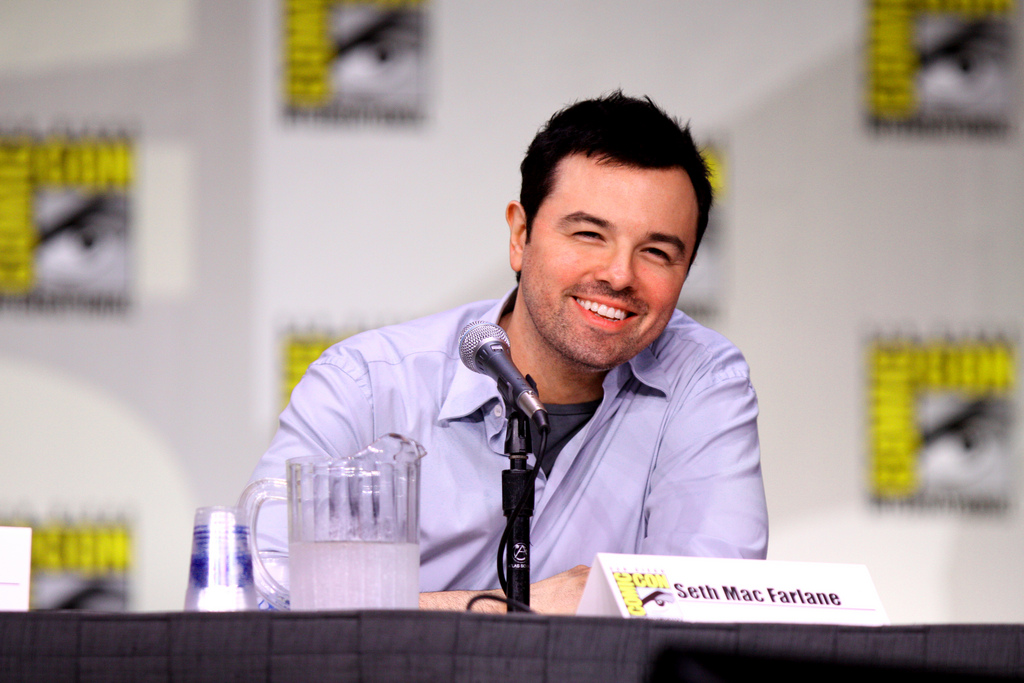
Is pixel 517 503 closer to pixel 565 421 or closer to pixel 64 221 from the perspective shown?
pixel 565 421

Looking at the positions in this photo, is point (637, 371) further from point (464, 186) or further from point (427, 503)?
point (464, 186)

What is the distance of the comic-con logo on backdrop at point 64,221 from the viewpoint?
2.58m

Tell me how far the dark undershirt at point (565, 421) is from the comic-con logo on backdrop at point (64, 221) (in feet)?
4.45

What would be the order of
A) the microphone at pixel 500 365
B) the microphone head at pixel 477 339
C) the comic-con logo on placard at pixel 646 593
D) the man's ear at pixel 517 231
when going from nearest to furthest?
the comic-con logo on placard at pixel 646 593 < the microphone at pixel 500 365 < the microphone head at pixel 477 339 < the man's ear at pixel 517 231

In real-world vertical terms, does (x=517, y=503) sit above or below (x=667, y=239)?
below

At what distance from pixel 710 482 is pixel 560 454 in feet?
0.85

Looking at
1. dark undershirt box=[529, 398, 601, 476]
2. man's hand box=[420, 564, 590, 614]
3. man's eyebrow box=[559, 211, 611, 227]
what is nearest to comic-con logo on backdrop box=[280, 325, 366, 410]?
dark undershirt box=[529, 398, 601, 476]

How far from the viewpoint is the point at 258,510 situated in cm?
92

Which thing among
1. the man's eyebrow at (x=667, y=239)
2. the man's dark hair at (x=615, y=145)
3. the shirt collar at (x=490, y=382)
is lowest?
the shirt collar at (x=490, y=382)

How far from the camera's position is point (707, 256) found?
8.96 feet

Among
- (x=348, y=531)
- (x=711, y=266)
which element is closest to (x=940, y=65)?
(x=711, y=266)

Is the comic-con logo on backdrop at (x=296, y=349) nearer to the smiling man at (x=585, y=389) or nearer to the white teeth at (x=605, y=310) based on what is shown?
the smiling man at (x=585, y=389)

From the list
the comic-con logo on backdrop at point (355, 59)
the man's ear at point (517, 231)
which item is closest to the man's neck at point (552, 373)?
the man's ear at point (517, 231)

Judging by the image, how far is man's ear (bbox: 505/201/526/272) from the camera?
1841 millimetres
